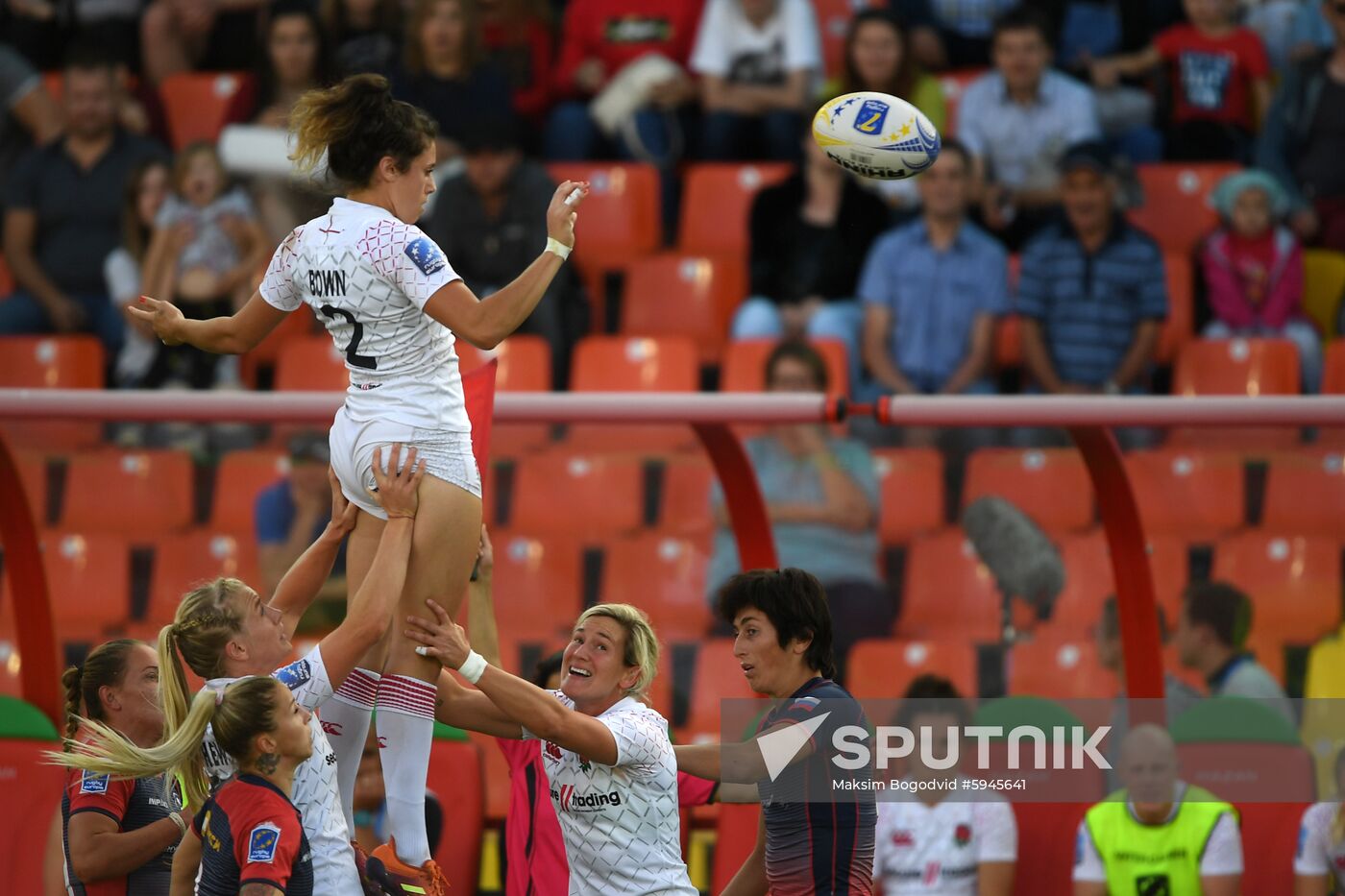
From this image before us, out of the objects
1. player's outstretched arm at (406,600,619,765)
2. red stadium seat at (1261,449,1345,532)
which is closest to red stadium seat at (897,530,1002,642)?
red stadium seat at (1261,449,1345,532)

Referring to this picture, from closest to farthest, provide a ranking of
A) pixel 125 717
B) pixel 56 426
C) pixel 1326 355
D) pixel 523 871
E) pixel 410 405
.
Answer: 1. pixel 410 405
2. pixel 125 717
3. pixel 523 871
4. pixel 56 426
5. pixel 1326 355

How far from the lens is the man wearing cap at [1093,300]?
8.21m

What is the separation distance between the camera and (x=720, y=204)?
933cm

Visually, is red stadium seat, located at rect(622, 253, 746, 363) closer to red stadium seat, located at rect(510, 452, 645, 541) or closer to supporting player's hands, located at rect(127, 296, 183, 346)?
red stadium seat, located at rect(510, 452, 645, 541)

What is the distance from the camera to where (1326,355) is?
26.5 feet

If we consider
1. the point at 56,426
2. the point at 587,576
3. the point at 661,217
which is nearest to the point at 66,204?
the point at 661,217

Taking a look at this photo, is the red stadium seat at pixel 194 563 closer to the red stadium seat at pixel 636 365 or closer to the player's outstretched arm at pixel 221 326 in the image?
the player's outstretched arm at pixel 221 326

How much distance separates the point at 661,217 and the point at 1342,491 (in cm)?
486

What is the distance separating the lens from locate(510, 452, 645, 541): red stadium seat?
5.65 m

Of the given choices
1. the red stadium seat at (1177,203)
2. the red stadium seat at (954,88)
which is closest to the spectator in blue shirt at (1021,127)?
the red stadium seat at (954,88)

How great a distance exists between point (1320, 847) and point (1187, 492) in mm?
1038

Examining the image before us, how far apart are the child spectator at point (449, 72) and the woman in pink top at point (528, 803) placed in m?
4.52

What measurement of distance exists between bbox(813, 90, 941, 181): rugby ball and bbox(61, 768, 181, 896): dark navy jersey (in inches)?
94.9

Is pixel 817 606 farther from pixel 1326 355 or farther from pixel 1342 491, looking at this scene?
pixel 1326 355
